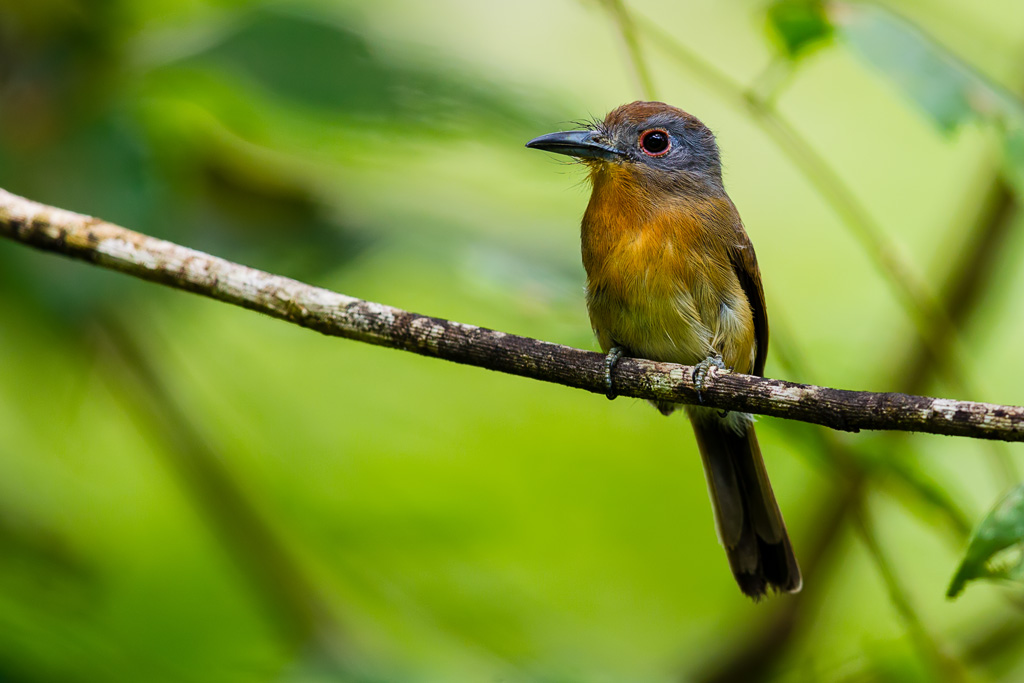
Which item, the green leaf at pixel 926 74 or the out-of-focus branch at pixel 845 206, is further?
the out-of-focus branch at pixel 845 206

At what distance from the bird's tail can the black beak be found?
0.94m

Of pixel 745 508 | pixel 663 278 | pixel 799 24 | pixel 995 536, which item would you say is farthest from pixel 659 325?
pixel 995 536

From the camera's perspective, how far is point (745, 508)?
342 centimetres

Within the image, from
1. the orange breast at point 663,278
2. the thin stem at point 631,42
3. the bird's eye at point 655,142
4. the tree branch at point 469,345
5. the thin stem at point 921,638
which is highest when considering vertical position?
the thin stem at point 631,42

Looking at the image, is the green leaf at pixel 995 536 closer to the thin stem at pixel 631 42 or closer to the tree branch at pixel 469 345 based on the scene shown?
the tree branch at pixel 469 345

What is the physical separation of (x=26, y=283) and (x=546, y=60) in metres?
4.00

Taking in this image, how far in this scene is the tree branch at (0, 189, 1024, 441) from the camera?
1830 mm

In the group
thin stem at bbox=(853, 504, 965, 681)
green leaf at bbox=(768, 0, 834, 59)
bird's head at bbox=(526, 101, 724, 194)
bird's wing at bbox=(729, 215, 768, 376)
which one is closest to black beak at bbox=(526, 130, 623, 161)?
bird's head at bbox=(526, 101, 724, 194)

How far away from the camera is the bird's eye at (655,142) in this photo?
3395 mm

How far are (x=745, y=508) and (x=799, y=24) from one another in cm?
161

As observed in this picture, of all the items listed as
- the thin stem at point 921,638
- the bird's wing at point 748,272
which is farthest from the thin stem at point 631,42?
the thin stem at point 921,638

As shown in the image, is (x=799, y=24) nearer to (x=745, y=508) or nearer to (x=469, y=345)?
(x=469, y=345)

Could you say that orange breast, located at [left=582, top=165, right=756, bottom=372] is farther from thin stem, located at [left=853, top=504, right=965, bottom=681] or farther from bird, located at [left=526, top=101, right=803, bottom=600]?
thin stem, located at [left=853, top=504, right=965, bottom=681]

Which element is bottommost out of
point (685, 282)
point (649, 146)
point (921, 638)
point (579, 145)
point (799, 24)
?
point (921, 638)
